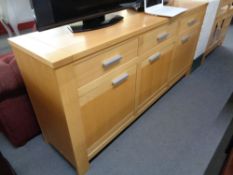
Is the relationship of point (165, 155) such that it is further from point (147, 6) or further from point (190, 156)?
point (147, 6)

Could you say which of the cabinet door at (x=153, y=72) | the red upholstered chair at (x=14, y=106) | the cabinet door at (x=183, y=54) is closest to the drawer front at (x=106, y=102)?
the cabinet door at (x=153, y=72)

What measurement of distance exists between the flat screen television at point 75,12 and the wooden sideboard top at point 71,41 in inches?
2.6

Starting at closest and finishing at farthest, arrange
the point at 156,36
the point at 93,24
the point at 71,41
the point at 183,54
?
the point at 71,41
the point at 93,24
the point at 156,36
the point at 183,54

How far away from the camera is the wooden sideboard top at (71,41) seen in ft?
2.66

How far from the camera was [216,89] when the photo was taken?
204 centimetres

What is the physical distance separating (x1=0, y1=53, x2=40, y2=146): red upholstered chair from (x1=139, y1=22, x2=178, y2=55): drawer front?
33.5 inches

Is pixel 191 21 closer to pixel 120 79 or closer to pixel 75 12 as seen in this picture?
pixel 120 79

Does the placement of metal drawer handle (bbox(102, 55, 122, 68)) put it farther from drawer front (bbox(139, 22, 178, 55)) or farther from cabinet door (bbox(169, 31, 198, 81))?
cabinet door (bbox(169, 31, 198, 81))

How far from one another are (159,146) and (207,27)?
155cm

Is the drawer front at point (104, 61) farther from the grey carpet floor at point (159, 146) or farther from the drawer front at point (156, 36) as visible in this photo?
the grey carpet floor at point (159, 146)

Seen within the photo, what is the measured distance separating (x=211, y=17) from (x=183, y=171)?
5.71ft

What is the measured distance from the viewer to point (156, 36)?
1.34m

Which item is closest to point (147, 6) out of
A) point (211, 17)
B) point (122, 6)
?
point (122, 6)

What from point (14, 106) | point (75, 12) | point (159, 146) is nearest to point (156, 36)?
point (75, 12)
